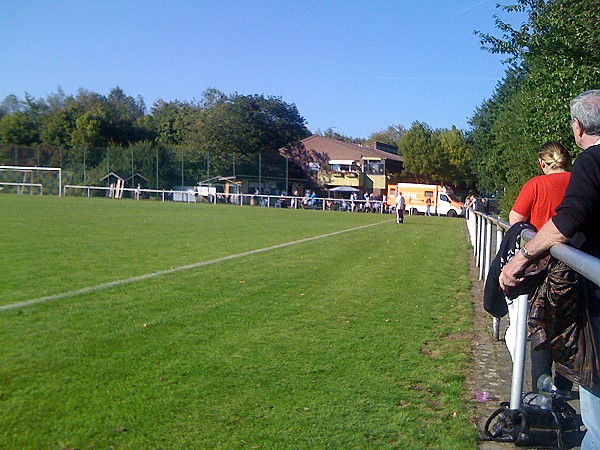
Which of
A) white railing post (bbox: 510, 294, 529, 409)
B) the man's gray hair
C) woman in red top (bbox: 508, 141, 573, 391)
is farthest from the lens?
woman in red top (bbox: 508, 141, 573, 391)

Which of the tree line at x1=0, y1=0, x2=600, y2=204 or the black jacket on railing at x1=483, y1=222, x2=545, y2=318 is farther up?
the tree line at x1=0, y1=0, x2=600, y2=204

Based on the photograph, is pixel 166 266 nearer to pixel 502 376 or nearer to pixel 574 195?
pixel 502 376

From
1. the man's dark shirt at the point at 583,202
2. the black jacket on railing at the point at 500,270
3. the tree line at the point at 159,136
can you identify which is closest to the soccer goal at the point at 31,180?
the tree line at the point at 159,136

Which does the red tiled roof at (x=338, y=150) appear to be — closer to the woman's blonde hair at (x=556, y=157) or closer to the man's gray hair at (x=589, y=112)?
the woman's blonde hair at (x=556, y=157)

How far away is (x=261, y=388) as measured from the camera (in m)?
4.84

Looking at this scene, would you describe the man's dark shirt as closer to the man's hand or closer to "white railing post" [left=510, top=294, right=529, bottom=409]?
the man's hand

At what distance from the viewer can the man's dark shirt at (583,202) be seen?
232cm

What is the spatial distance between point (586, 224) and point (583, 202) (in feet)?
0.36

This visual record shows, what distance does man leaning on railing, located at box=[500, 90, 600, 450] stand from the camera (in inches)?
92.0

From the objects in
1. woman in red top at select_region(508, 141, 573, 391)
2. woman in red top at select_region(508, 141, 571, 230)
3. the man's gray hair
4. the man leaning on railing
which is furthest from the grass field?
the man's gray hair

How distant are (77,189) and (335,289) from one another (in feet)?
183

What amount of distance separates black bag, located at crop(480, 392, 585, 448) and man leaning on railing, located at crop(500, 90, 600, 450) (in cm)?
148

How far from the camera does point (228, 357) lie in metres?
5.61

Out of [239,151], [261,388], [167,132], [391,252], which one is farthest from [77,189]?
[261,388]
